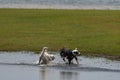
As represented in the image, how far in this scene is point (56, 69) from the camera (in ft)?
103

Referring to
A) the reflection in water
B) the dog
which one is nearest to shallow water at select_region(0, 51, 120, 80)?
the reflection in water

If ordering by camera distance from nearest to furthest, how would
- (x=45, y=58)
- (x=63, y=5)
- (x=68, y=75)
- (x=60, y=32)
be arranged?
(x=68, y=75) → (x=45, y=58) → (x=60, y=32) → (x=63, y=5)

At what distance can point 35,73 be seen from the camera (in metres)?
29.8

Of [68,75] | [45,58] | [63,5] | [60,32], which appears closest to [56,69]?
[45,58]

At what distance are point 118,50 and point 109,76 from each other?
7981 mm

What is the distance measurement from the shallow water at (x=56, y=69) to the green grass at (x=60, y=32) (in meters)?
2.52

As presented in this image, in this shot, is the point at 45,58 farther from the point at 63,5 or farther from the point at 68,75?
the point at 63,5

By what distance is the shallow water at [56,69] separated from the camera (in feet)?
94.3

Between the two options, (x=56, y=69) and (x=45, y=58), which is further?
(x=45, y=58)

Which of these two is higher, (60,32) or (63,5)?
(63,5)

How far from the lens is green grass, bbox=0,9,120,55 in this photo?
1513 inches

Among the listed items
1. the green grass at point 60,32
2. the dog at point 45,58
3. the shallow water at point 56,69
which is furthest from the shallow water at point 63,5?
the dog at point 45,58

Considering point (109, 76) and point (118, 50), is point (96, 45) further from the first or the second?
point (109, 76)

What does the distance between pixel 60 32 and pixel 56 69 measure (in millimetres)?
12440
